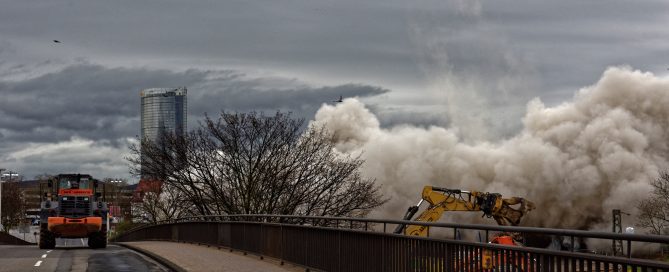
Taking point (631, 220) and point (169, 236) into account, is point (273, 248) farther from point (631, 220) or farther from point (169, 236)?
point (631, 220)

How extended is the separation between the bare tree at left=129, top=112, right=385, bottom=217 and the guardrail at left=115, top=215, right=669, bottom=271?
20875 mm

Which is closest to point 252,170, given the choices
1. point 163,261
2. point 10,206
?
point 163,261

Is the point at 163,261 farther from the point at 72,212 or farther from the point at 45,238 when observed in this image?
the point at 45,238

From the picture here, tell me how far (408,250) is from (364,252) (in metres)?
1.85

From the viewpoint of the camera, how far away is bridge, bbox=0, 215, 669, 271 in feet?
26.3

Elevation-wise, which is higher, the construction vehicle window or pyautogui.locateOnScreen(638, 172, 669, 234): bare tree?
the construction vehicle window

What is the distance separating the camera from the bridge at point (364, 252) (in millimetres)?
8016

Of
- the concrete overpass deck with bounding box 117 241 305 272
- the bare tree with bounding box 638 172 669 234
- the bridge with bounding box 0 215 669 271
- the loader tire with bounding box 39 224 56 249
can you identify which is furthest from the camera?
the bare tree with bounding box 638 172 669 234

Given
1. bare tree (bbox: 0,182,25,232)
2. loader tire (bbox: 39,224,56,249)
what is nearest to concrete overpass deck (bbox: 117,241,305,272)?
A: loader tire (bbox: 39,224,56,249)

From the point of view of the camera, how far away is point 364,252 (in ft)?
46.0

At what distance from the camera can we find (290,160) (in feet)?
158

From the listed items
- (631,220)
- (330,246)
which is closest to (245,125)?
(330,246)

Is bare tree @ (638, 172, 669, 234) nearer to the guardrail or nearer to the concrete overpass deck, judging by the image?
the concrete overpass deck

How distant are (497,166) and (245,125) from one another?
45.3 metres
